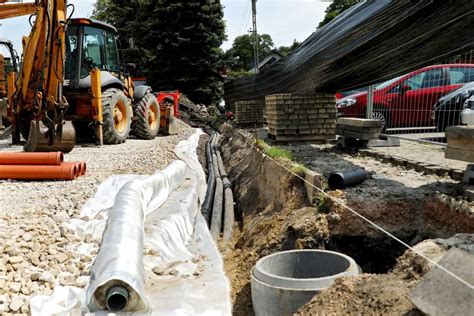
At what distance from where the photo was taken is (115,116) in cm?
1086

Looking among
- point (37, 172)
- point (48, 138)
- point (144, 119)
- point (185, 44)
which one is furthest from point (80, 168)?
point (185, 44)

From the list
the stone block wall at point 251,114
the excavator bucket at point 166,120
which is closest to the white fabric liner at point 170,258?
the stone block wall at point 251,114

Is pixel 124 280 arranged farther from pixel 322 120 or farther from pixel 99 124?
pixel 99 124

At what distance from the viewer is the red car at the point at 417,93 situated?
853cm

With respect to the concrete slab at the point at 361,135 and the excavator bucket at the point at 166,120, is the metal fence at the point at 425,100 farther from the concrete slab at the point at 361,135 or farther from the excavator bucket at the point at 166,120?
the excavator bucket at the point at 166,120

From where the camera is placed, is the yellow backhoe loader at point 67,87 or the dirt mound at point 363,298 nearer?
the dirt mound at point 363,298

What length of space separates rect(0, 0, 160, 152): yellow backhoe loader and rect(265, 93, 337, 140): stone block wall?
12.9 feet

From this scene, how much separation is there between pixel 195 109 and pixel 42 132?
14.9 metres

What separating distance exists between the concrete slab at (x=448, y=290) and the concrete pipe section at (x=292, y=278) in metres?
0.77

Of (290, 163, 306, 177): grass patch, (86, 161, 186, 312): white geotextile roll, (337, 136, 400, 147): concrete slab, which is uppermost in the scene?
(337, 136, 400, 147): concrete slab

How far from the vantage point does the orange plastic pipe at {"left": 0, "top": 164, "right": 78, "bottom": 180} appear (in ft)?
20.8

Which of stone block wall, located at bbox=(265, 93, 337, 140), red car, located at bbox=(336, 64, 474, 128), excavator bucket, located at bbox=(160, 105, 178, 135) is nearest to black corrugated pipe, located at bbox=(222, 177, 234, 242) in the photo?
stone block wall, located at bbox=(265, 93, 337, 140)

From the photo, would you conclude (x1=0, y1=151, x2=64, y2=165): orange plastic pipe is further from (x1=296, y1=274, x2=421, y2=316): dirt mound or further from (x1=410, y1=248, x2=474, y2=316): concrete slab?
(x1=410, y1=248, x2=474, y2=316): concrete slab

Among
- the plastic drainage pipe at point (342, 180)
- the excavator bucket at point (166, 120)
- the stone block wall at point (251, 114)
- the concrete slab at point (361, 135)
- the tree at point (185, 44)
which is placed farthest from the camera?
the tree at point (185, 44)
